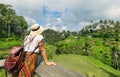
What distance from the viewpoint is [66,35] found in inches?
5359

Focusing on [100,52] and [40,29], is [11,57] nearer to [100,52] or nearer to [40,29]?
[40,29]

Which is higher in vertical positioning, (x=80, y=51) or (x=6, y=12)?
(x=6, y=12)

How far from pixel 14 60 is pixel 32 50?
0.44m

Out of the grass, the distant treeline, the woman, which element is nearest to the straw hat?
the woman

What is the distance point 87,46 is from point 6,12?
32.3 m

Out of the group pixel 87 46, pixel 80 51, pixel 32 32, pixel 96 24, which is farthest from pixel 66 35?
pixel 32 32

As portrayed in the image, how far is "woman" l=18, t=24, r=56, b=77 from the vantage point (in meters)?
4.25

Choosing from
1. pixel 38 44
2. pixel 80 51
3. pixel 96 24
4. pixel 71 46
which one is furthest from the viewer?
pixel 96 24

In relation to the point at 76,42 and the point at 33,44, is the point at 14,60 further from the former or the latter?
the point at 76,42

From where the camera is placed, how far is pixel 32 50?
4473 millimetres

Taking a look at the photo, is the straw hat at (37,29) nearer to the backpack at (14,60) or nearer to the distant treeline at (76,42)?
the backpack at (14,60)

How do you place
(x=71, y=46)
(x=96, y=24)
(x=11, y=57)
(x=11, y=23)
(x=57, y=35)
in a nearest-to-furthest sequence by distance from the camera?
(x=11, y=57), (x=11, y=23), (x=71, y=46), (x=57, y=35), (x=96, y=24)

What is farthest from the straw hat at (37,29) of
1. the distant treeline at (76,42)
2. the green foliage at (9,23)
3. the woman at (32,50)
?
the green foliage at (9,23)

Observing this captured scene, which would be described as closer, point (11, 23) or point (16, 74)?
point (16, 74)
